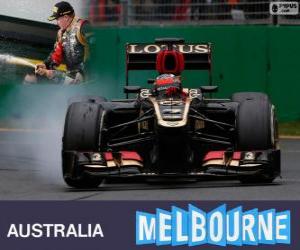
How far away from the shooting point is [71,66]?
2483 cm

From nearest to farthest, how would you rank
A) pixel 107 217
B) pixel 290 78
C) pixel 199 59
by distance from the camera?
pixel 107 217
pixel 199 59
pixel 290 78

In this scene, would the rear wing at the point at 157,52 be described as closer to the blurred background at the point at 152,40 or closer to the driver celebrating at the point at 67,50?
the blurred background at the point at 152,40

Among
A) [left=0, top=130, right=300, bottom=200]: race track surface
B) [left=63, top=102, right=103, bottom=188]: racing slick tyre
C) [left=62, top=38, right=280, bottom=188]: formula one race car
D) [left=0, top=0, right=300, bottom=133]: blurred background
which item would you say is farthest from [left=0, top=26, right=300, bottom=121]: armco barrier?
[left=63, top=102, right=103, bottom=188]: racing slick tyre

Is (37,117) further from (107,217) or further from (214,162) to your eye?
(107,217)

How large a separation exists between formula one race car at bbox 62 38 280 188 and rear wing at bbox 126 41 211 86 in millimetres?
1265

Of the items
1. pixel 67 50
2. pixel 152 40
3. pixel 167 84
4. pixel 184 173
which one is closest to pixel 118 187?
pixel 184 173

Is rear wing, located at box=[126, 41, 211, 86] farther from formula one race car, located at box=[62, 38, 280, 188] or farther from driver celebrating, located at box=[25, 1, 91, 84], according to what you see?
driver celebrating, located at box=[25, 1, 91, 84]

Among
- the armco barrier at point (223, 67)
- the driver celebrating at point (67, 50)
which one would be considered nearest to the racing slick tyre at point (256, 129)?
the armco barrier at point (223, 67)

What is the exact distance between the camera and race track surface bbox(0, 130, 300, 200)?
13273 millimetres

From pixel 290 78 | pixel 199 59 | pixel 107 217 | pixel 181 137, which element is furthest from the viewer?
pixel 290 78

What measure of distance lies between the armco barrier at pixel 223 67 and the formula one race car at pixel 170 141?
9188 millimetres

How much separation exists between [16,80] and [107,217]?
15.8 meters

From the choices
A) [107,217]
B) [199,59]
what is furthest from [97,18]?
[107,217]

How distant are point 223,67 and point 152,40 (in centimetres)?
150
